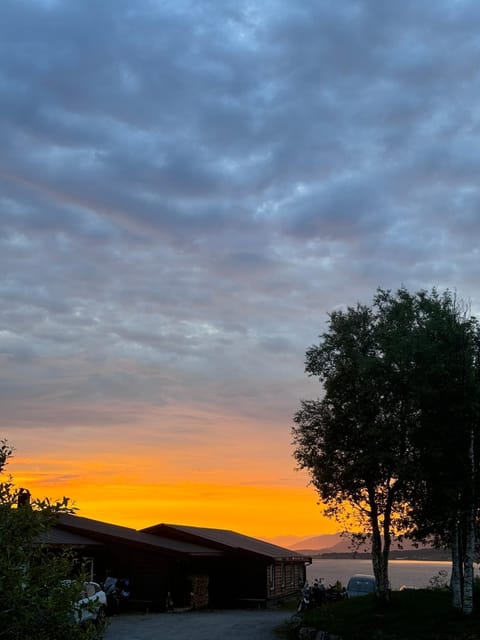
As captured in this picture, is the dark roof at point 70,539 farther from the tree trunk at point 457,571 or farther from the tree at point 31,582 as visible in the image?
the tree at point 31,582

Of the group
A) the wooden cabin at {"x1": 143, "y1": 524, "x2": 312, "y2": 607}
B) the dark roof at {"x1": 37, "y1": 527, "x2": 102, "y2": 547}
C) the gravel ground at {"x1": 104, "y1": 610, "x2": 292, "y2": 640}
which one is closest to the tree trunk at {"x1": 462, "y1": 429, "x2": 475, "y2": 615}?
the gravel ground at {"x1": 104, "y1": 610, "x2": 292, "y2": 640}

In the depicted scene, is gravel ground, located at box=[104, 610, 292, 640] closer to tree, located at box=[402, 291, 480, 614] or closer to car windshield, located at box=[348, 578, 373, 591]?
car windshield, located at box=[348, 578, 373, 591]

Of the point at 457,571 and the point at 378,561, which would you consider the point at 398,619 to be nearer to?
the point at 457,571

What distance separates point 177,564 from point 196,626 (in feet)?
34.2

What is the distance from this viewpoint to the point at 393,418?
34.1m

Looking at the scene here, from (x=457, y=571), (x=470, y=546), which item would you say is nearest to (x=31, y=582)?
(x=470, y=546)

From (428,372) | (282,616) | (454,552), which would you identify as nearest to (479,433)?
(428,372)

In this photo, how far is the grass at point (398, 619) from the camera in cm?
2567

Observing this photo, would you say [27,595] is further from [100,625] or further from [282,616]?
[282,616]

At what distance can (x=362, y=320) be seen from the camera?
37.4 meters

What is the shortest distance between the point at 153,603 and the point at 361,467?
16.3 metres

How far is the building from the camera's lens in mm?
41469

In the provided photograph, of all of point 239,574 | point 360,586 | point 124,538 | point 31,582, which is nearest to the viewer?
point 31,582

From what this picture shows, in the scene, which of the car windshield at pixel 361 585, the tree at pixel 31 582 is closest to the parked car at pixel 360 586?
the car windshield at pixel 361 585
